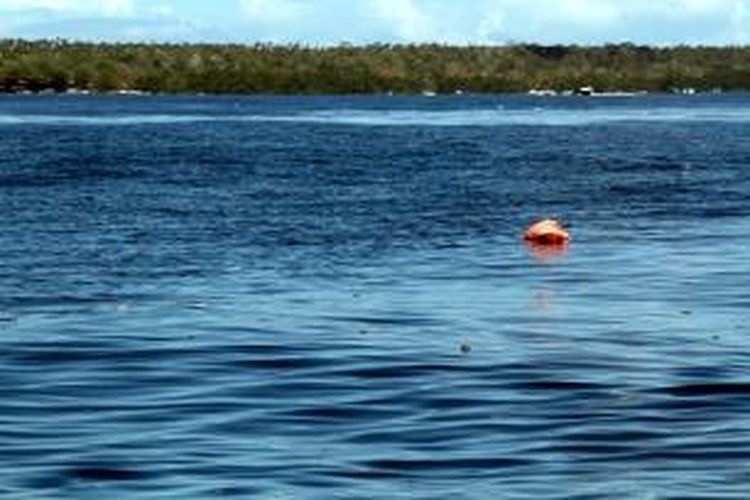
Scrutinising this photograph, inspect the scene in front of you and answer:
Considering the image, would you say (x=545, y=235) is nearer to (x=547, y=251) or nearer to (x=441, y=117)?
(x=547, y=251)

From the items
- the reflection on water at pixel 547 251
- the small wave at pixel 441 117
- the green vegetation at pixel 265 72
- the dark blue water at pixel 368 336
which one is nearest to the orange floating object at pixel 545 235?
the reflection on water at pixel 547 251

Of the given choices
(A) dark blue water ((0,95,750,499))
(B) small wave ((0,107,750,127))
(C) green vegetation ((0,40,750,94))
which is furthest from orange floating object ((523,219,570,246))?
(C) green vegetation ((0,40,750,94))

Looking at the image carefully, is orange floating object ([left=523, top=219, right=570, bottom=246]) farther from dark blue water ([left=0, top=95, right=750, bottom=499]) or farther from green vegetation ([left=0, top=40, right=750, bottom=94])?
green vegetation ([left=0, top=40, right=750, bottom=94])

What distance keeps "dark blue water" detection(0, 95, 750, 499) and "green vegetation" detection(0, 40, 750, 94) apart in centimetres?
10540

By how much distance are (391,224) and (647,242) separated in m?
5.31

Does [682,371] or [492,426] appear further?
[682,371]

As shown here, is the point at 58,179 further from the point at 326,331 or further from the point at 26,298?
the point at 326,331

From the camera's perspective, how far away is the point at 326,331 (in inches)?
1006

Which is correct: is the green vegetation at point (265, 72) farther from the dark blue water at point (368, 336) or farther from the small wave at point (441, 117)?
the dark blue water at point (368, 336)

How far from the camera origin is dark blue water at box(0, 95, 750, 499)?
1717 centimetres

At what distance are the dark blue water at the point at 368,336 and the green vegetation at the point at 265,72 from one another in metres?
105

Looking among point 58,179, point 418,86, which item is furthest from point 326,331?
point 418,86

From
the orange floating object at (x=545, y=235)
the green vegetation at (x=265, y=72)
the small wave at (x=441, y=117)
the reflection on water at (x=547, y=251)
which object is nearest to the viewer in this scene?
the reflection on water at (x=547, y=251)

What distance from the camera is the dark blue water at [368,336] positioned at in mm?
17172
